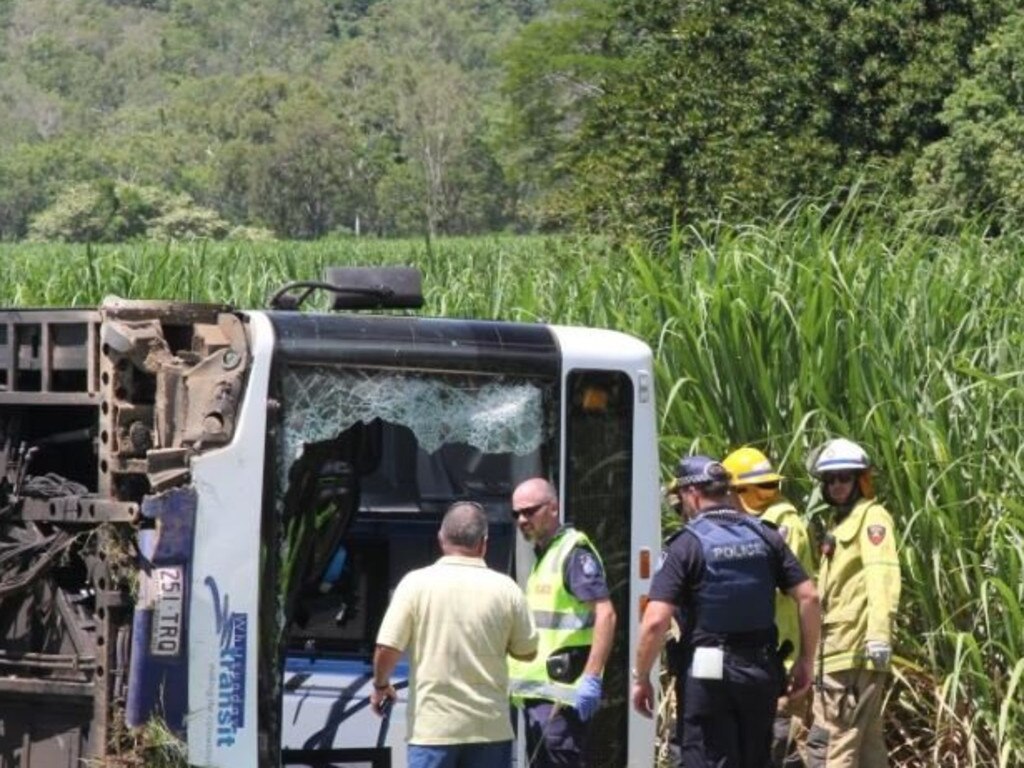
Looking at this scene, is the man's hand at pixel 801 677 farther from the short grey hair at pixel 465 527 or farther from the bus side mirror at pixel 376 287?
the bus side mirror at pixel 376 287

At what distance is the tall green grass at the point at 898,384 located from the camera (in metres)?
8.16

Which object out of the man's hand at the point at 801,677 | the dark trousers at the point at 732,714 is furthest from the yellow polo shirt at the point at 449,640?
the man's hand at the point at 801,677

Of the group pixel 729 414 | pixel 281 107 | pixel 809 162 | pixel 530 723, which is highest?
pixel 281 107

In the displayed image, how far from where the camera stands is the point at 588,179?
26047mm

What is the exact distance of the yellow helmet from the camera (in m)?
7.89

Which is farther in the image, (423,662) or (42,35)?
(42,35)

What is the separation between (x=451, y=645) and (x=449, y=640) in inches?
0.6

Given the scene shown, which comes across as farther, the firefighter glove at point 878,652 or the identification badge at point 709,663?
the firefighter glove at point 878,652

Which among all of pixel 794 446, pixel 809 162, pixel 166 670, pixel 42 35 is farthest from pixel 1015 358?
pixel 42 35

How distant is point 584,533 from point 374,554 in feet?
2.98

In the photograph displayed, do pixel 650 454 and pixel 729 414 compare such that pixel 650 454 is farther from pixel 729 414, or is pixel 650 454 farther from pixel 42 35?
pixel 42 35

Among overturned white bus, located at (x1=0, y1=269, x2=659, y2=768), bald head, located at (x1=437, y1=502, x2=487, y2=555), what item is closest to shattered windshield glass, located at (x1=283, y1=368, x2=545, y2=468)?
overturned white bus, located at (x1=0, y1=269, x2=659, y2=768)

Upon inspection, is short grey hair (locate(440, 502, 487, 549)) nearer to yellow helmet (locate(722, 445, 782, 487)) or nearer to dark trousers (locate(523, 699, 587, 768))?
dark trousers (locate(523, 699, 587, 768))

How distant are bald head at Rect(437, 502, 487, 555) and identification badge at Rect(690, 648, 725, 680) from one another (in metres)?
0.97
